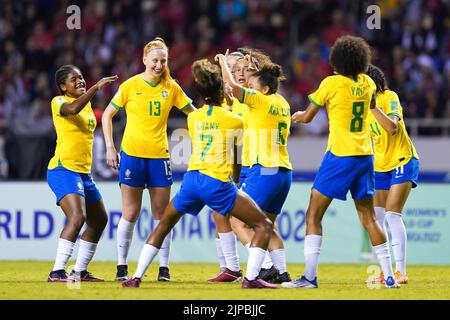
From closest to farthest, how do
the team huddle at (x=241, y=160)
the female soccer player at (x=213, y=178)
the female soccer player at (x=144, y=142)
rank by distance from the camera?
the female soccer player at (x=213, y=178)
the team huddle at (x=241, y=160)
the female soccer player at (x=144, y=142)

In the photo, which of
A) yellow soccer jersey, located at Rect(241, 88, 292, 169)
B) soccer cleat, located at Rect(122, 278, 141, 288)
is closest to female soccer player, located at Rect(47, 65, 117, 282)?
soccer cleat, located at Rect(122, 278, 141, 288)

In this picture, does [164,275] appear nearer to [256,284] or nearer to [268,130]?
[256,284]

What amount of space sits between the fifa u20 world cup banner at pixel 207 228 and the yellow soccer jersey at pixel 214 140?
558 centimetres

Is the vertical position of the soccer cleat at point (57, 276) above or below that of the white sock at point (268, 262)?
below

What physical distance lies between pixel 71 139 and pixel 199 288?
2.20 meters

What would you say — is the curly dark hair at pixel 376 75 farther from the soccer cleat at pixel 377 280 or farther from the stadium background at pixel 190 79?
the stadium background at pixel 190 79

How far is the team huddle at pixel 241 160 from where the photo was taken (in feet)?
31.8

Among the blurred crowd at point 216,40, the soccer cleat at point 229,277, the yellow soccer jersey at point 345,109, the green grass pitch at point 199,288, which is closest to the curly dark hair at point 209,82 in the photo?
the yellow soccer jersey at point 345,109

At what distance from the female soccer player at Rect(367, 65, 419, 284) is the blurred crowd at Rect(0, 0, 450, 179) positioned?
7.99 metres

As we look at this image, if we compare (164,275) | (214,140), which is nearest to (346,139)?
(214,140)

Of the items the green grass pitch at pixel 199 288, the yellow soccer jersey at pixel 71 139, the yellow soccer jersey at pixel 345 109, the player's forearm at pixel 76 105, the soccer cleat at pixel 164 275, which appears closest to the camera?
the green grass pitch at pixel 199 288

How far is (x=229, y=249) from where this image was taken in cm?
1135

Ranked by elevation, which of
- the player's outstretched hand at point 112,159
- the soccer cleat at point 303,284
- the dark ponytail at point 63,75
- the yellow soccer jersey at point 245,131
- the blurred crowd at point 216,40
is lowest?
the soccer cleat at point 303,284

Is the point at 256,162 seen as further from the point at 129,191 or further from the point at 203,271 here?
the point at 203,271
